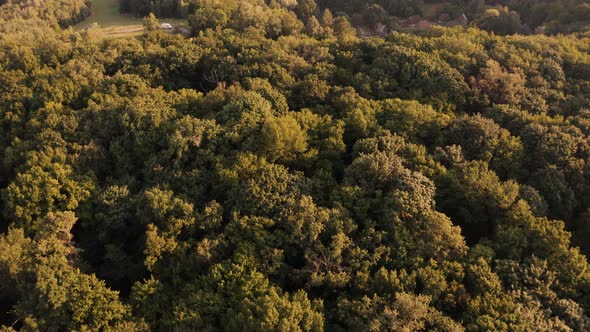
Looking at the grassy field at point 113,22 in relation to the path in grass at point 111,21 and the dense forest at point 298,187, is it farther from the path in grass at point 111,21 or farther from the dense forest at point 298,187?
the dense forest at point 298,187

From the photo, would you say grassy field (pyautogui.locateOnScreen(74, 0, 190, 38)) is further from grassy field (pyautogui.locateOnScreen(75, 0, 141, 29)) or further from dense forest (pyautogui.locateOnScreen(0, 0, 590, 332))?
dense forest (pyautogui.locateOnScreen(0, 0, 590, 332))

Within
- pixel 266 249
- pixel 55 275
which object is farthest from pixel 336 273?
pixel 55 275

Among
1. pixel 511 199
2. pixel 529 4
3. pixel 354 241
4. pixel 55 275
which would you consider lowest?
pixel 55 275

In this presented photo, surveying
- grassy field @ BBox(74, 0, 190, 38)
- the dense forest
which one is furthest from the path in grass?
the dense forest

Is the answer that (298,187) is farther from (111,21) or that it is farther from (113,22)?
(111,21)

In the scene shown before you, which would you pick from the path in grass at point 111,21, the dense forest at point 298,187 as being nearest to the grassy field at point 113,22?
the path in grass at point 111,21

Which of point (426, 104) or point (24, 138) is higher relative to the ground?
point (426, 104)

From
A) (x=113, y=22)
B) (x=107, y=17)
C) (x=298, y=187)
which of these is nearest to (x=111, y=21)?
(x=113, y=22)

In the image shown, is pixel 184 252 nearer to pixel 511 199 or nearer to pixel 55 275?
pixel 55 275
